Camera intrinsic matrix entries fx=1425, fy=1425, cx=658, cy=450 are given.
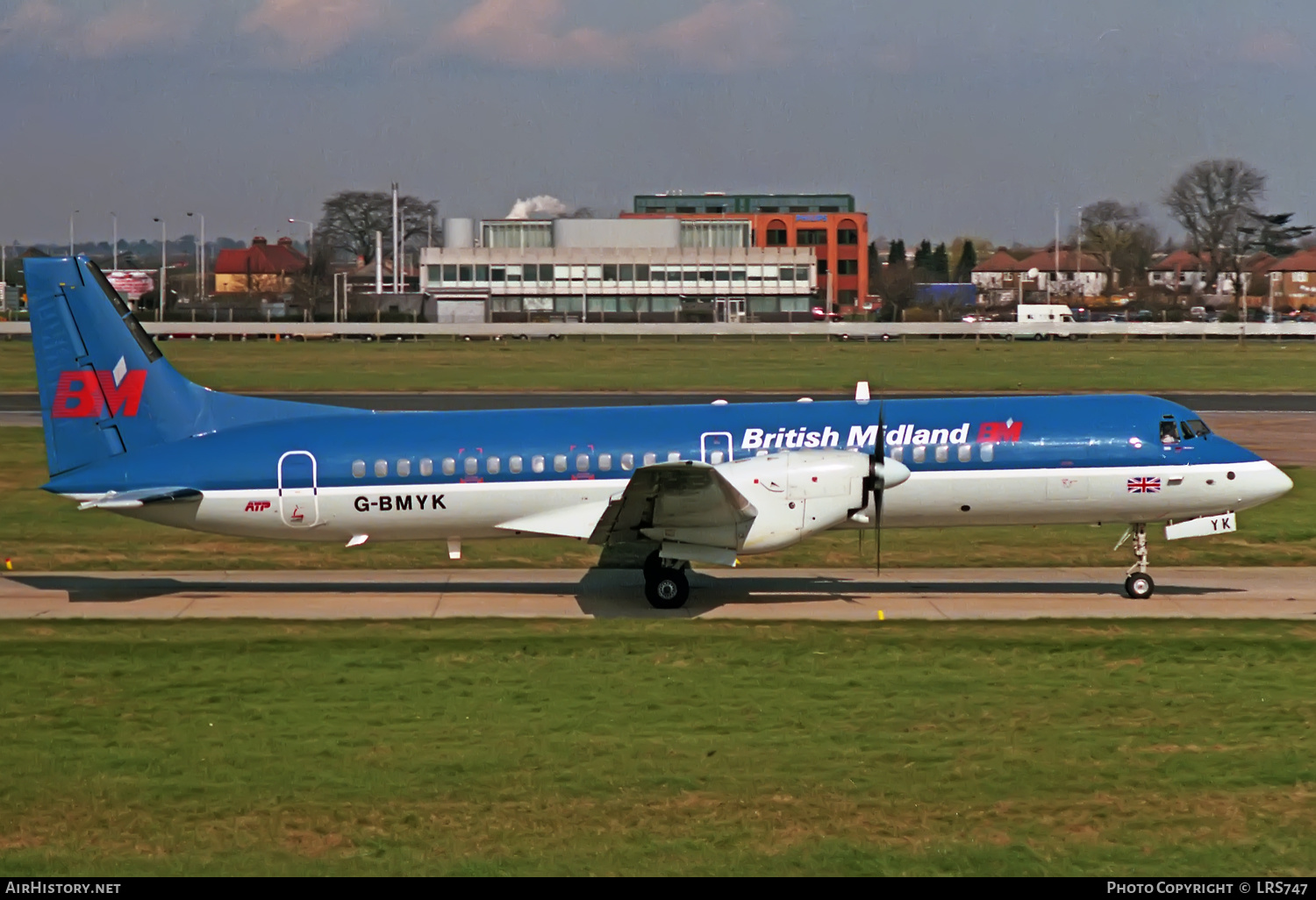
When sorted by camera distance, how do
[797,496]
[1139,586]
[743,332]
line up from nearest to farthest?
1. [797,496]
2. [1139,586]
3. [743,332]

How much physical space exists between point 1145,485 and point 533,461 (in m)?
10.5

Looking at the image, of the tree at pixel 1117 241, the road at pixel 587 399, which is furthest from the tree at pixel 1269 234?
the road at pixel 587 399

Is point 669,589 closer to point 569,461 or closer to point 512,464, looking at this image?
point 569,461

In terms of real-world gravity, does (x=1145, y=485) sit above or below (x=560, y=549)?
above

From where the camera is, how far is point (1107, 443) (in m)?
24.5

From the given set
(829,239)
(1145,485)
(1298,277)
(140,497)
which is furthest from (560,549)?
(1298,277)

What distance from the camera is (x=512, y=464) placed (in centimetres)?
2436

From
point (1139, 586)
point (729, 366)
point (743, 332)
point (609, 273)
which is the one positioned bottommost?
point (1139, 586)

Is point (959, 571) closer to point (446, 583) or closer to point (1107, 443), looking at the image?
point (1107, 443)

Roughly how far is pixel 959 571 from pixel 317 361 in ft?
Answer: 215

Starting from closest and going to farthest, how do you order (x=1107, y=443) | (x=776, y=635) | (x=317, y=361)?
(x=776, y=635) → (x=1107, y=443) → (x=317, y=361)

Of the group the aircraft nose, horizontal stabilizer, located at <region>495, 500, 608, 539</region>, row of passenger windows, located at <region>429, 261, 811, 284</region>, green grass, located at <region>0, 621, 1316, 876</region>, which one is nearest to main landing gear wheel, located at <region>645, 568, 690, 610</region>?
green grass, located at <region>0, 621, 1316, 876</region>

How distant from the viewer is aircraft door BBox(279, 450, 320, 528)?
24.3 m
